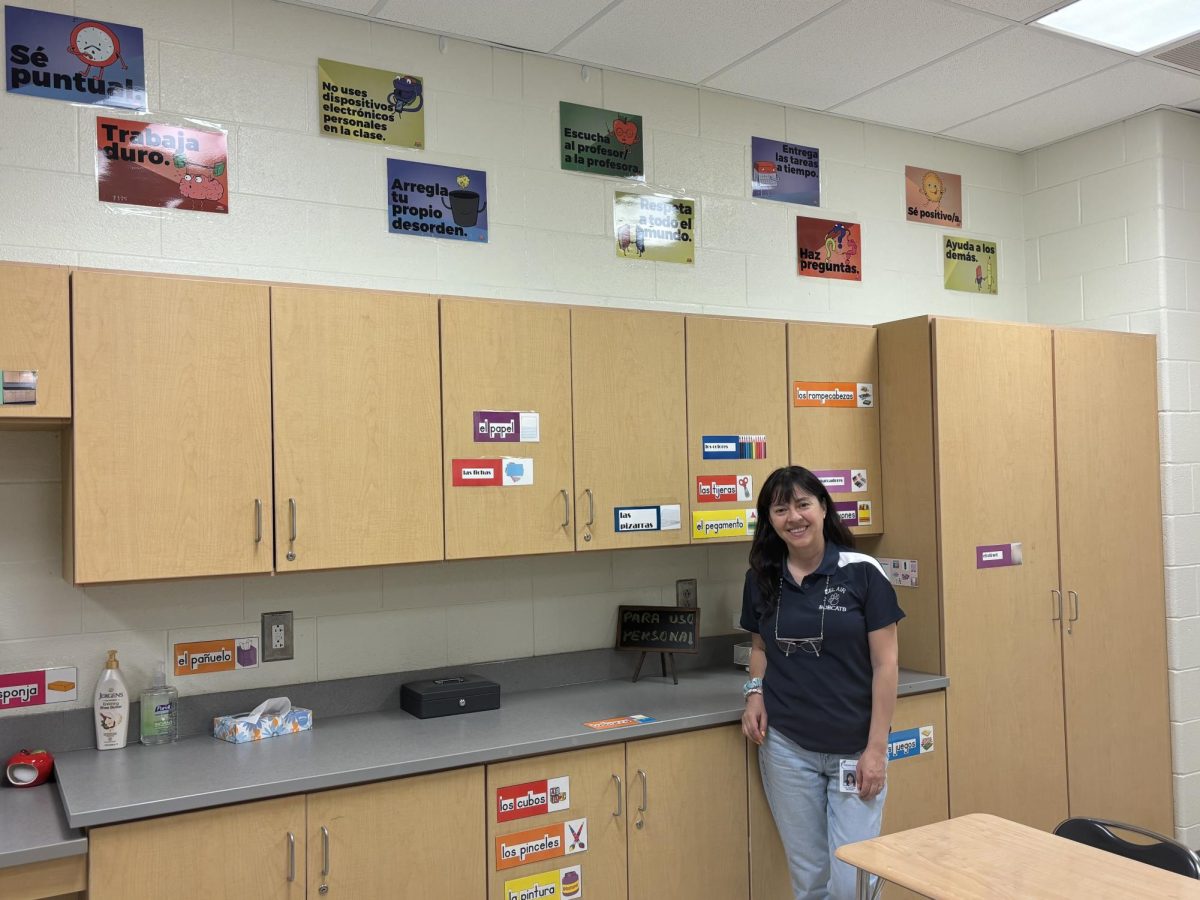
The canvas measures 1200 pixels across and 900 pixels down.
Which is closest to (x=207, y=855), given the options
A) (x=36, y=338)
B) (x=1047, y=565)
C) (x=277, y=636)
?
(x=277, y=636)

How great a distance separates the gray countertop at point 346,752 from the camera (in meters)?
2.33

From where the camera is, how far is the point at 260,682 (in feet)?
9.93

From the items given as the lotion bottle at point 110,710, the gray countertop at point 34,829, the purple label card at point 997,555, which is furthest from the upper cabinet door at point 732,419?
the gray countertop at point 34,829

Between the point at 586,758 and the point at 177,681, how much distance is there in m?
1.20

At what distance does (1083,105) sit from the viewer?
161 inches

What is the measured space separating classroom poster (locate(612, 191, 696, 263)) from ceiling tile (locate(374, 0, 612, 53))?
0.63 m

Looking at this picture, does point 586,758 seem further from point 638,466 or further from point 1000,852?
point 1000,852

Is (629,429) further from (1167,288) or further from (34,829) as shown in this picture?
(1167,288)

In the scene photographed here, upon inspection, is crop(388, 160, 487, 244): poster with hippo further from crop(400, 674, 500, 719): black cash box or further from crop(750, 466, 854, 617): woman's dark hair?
crop(400, 674, 500, 719): black cash box

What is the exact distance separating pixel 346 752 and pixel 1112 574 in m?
2.98

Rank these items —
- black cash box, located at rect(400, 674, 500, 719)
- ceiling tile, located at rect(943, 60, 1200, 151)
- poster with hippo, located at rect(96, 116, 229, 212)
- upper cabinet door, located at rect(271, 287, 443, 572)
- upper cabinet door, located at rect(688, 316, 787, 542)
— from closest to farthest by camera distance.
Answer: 1. upper cabinet door, located at rect(271, 287, 443, 572)
2. poster with hippo, located at rect(96, 116, 229, 212)
3. black cash box, located at rect(400, 674, 500, 719)
4. upper cabinet door, located at rect(688, 316, 787, 542)
5. ceiling tile, located at rect(943, 60, 1200, 151)

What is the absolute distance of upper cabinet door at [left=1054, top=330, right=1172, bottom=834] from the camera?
12.6 feet

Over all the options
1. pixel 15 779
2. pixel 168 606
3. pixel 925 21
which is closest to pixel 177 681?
pixel 168 606

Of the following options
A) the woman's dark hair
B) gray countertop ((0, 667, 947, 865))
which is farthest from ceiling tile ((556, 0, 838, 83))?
gray countertop ((0, 667, 947, 865))
